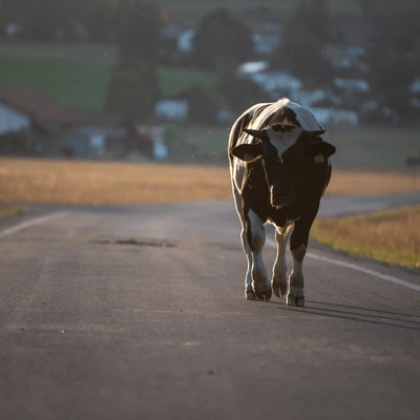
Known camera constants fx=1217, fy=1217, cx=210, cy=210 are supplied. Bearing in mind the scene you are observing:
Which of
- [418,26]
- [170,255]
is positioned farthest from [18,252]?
[418,26]

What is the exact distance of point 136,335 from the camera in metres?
8.05

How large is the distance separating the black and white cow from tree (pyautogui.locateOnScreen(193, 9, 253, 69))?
394 feet

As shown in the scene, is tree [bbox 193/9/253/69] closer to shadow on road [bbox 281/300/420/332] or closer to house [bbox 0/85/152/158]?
house [bbox 0/85/152/158]

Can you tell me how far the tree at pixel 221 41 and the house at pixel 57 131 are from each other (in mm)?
23028

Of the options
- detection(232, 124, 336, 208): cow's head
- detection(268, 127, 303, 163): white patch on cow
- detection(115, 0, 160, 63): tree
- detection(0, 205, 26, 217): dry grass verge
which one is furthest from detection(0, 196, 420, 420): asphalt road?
detection(115, 0, 160, 63): tree

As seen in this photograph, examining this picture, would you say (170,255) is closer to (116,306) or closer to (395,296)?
(395,296)

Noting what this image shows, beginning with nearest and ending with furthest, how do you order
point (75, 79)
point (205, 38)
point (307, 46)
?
point (75, 79), point (307, 46), point (205, 38)

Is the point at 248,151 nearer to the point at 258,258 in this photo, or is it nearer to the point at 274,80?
the point at 258,258

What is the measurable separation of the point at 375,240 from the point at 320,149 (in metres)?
12.2

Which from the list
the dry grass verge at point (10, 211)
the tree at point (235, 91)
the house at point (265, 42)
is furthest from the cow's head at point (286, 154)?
the house at point (265, 42)

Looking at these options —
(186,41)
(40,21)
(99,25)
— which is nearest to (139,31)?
(186,41)

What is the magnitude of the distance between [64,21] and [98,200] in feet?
435

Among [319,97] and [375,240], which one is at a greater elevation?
[319,97]

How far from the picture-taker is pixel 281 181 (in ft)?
33.5
